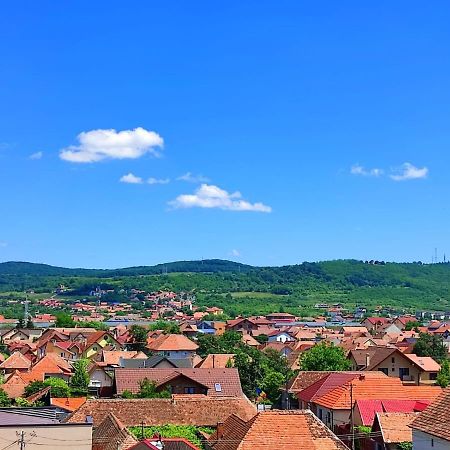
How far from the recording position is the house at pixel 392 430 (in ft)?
84.4

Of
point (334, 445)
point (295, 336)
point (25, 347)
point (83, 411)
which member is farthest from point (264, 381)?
point (295, 336)

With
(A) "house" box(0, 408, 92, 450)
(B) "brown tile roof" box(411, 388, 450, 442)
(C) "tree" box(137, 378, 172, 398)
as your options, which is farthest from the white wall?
(C) "tree" box(137, 378, 172, 398)

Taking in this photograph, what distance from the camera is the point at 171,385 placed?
40688mm

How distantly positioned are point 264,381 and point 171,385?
817 centimetres

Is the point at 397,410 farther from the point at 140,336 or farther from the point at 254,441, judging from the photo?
the point at 140,336

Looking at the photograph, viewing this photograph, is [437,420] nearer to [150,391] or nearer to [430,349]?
[150,391]

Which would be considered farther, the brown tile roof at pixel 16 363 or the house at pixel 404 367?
the brown tile roof at pixel 16 363

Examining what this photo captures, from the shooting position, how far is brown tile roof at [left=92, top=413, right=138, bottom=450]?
22766 mm

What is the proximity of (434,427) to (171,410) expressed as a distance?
17.0m

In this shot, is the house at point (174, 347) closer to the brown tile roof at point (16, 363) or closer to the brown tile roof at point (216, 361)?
the brown tile roof at point (216, 361)

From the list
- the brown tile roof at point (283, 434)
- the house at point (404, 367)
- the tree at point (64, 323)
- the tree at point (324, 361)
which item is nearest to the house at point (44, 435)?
the brown tile roof at point (283, 434)

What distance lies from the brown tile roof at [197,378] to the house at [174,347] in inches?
985

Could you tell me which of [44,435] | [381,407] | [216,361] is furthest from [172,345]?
[44,435]

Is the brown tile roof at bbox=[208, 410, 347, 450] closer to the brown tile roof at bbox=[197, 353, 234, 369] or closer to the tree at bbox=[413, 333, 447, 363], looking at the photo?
the brown tile roof at bbox=[197, 353, 234, 369]
